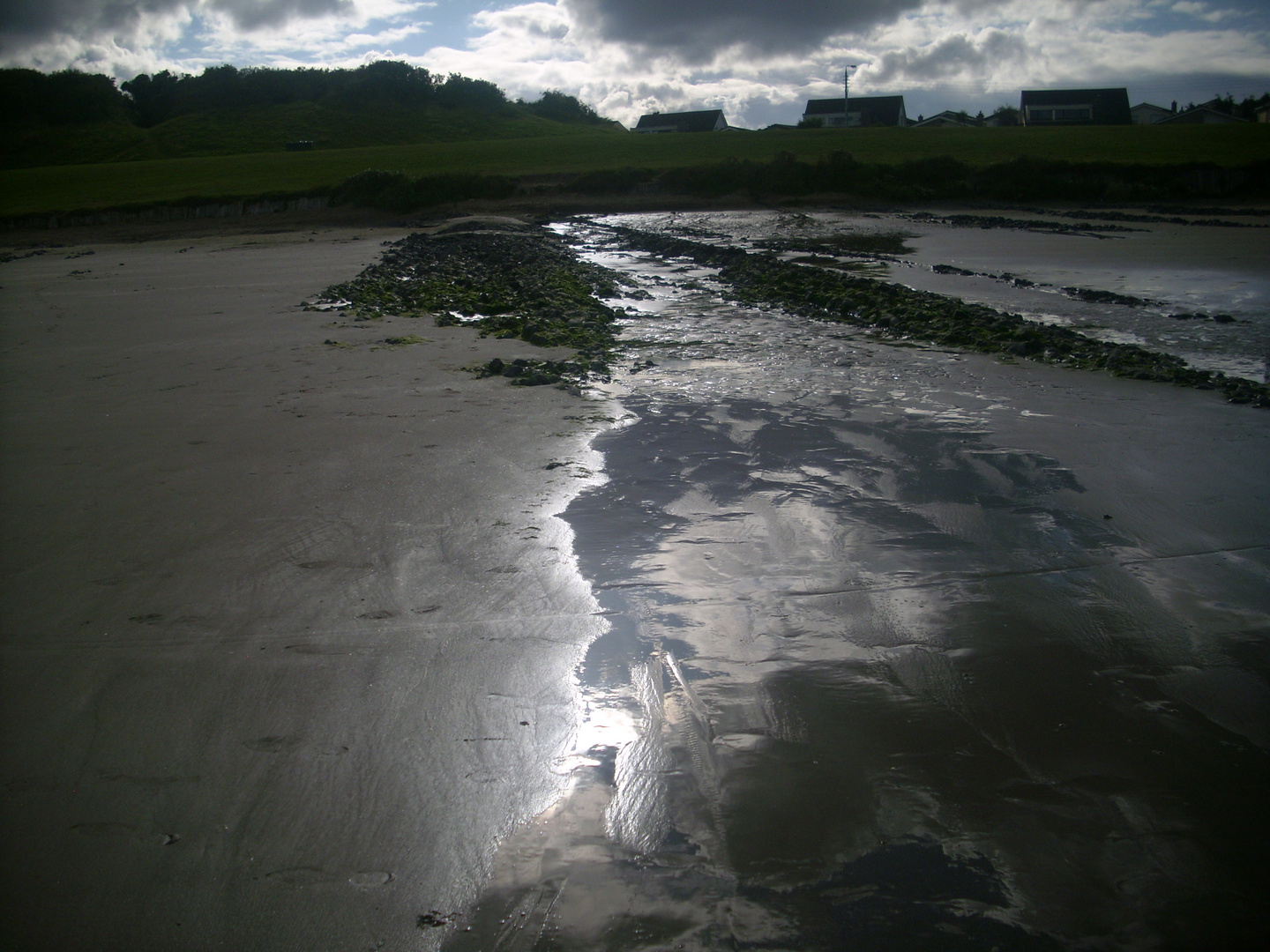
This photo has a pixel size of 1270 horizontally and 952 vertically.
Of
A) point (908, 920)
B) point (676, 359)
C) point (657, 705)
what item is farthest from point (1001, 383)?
point (908, 920)

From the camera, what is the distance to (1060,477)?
5.02 m

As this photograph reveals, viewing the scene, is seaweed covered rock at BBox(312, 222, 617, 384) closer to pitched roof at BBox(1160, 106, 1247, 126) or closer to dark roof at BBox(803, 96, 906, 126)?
dark roof at BBox(803, 96, 906, 126)

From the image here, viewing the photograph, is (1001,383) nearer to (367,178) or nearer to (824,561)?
(824,561)

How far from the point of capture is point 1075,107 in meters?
Answer: 60.0

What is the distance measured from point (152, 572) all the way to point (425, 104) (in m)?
66.2

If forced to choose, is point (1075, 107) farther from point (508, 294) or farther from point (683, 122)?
point (508, 294)

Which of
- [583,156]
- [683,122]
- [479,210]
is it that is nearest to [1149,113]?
[683,122]

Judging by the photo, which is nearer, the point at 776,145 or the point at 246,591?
the point at 246,591

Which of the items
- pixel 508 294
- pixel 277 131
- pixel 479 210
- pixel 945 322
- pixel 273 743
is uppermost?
pixel 277 131

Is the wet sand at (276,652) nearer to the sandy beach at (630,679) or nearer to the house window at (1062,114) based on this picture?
the sandy beach at (630,679)

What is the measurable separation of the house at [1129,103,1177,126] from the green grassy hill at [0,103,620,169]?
2013 inches

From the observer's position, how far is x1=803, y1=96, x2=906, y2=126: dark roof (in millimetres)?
67688

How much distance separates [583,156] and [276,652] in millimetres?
40979

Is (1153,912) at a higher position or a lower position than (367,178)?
lower
